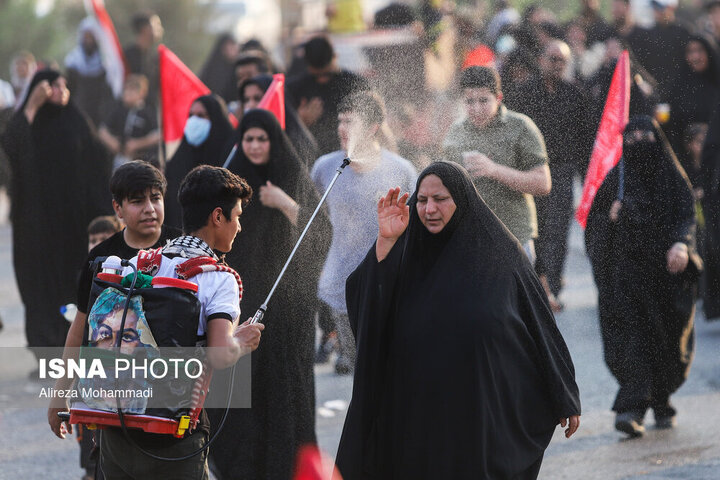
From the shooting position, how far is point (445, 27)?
555 inches

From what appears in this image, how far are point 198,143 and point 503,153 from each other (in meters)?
1.79

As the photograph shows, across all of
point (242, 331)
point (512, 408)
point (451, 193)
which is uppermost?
point (451, 193)

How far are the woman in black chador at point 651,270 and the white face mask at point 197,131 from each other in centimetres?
228

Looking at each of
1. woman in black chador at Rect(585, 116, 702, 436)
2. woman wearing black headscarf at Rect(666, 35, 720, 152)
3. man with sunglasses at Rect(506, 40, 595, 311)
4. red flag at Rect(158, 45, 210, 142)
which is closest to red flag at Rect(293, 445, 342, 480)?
woman in black chador at Rect(585, 116, 702, 436)

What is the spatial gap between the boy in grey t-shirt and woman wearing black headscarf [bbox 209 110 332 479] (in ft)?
1.39

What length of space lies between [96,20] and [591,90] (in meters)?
6.48

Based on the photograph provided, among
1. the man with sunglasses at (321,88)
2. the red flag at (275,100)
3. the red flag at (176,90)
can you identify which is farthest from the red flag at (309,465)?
the man with sunglasses at (321,88)

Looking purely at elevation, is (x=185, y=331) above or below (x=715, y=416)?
above

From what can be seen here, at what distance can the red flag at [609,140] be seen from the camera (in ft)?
22.2

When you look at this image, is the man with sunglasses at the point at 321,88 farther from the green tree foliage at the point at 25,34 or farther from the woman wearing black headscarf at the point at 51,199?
the green tree foliage at the point at 25,34

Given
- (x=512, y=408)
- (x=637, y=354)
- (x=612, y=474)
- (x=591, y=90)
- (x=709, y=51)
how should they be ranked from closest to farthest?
(x=512, y=408) < (x=612, y=474) < (x=637, y=354) < (x=591, y=90) < (x=709, y=51)

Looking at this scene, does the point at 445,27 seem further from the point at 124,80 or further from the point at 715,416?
the point at 715,416

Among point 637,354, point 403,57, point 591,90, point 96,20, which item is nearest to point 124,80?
point 96,20

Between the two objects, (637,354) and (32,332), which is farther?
(32,332)
